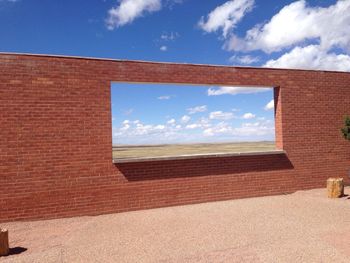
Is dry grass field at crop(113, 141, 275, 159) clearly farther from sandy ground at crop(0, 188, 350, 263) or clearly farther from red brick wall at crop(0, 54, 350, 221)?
sandy ground at crop(0, 188, 350, 263)

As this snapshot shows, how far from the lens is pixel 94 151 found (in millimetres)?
8086

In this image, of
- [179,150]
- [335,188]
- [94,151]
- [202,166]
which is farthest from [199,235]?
[179,150]

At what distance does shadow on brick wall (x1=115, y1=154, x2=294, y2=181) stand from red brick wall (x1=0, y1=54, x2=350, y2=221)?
3 centimetres

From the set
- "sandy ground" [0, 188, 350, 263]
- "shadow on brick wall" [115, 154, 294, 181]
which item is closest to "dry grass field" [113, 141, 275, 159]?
"shadow on brick wall" [115, 154, 294, 181]

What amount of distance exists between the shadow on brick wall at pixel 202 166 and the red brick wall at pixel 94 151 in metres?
0.03

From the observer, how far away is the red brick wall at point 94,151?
7.50 metres

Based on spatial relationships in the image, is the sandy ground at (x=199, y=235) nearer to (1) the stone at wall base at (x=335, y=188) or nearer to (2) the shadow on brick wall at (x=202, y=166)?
(1) the stone at wall base at (x=335, y=188)

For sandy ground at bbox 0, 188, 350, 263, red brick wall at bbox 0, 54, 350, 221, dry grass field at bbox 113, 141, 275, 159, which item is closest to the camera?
sandy ground at bbox 0, 188, 350, 263

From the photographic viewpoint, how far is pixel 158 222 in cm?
725

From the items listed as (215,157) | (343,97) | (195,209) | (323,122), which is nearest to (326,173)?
(323,122)

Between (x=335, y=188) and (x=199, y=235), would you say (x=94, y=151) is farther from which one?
(x=335, y=188)

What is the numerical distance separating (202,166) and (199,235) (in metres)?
3.10

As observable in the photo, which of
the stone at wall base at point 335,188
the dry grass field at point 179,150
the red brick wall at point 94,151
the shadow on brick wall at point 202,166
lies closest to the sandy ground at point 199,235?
the red brick wall at point 94,151

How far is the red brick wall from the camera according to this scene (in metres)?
7.50
